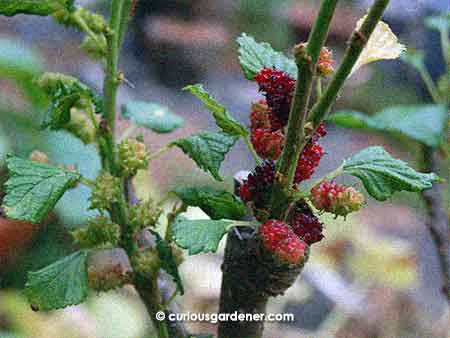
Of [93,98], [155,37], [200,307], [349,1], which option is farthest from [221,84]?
[93,98]

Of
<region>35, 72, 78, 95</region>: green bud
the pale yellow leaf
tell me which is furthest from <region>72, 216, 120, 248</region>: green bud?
the pale yellow leaf

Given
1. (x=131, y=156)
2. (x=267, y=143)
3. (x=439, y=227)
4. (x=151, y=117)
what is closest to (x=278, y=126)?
(x=267, y=143)

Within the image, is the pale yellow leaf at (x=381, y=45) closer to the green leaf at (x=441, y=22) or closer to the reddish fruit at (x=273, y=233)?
the reddish fruit at (x=273, y=233)

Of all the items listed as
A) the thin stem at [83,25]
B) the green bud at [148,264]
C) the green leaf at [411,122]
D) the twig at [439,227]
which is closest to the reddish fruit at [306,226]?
the green bud at [148,264]

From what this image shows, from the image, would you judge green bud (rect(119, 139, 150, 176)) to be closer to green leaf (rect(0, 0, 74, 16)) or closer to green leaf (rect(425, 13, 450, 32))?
green leaf (rect(0, 0, 74, 16))

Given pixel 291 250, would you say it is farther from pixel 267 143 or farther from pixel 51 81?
pixel 51 81
